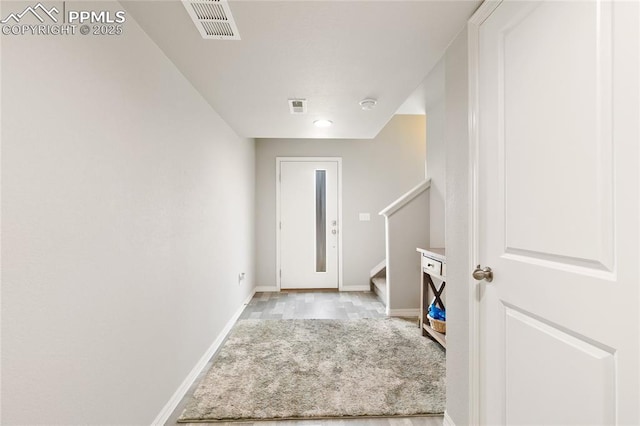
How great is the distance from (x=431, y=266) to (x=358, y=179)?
2.36 meters

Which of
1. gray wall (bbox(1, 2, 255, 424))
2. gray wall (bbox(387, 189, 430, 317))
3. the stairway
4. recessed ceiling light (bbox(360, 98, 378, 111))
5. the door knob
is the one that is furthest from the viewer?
the stairway

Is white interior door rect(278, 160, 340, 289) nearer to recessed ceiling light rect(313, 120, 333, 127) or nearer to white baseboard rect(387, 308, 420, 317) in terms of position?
white baseboard rect(387, 308, 420, 317)

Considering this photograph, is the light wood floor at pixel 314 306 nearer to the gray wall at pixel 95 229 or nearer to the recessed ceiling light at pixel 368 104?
the gray wall at pixel 95 229

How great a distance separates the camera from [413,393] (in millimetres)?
2145

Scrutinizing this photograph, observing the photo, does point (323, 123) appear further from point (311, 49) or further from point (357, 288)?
point (357, 288)

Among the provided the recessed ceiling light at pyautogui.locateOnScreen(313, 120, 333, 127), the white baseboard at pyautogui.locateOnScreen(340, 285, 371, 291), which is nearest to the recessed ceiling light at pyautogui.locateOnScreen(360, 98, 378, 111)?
the recessed ceiling light at pyautogui.locateOnScreen(313, 120, 333, 127)

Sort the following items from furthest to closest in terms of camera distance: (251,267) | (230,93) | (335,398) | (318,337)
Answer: (251,267), (318,337), (230,93), (335,398)

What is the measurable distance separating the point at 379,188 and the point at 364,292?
164 cm

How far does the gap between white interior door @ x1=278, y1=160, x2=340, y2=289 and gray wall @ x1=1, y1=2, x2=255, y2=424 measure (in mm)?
2701

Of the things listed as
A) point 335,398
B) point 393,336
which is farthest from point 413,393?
point 393,336

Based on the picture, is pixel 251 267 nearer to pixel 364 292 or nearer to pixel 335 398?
pixel 364 292

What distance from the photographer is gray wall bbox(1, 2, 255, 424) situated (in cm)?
96

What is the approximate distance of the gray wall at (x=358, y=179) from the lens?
507cm

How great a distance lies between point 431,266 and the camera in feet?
9.81
